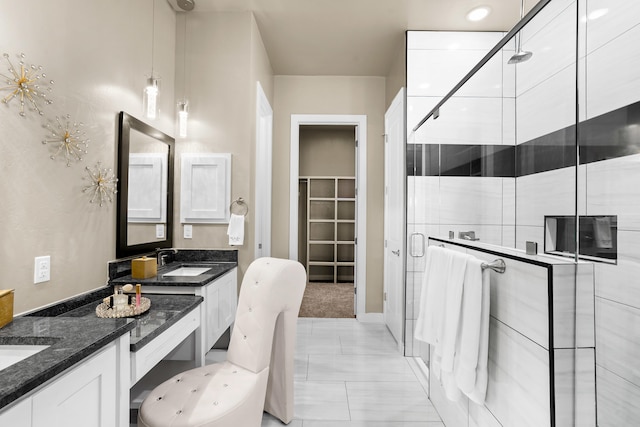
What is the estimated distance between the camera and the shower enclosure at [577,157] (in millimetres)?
1162

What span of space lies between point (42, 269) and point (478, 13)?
3.43m

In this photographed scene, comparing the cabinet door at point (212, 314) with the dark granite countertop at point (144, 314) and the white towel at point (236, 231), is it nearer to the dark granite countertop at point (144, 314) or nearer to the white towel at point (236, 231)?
the dark granite countertop at point (144, 314)

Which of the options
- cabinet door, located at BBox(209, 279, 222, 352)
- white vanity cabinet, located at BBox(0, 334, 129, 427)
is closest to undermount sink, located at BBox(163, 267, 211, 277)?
cabinet door, located at BBox(209, 279, 222, 352)

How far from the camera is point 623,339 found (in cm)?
137

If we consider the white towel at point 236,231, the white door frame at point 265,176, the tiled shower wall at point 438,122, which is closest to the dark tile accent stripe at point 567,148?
the tiled shower wall at point 438,122

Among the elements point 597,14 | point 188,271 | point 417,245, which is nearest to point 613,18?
point 597,14

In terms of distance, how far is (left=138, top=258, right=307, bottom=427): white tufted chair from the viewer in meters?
1.40

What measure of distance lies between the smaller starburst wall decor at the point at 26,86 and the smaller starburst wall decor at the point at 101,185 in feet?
1.38

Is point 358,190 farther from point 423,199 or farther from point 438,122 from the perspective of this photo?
point 438,122

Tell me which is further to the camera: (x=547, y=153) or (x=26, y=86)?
(x=26, y=86)

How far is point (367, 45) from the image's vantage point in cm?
339

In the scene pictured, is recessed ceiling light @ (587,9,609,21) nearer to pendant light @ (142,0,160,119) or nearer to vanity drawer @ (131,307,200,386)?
vanity drawer @ (131,307,200,386)

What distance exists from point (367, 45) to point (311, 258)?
359 centimetres

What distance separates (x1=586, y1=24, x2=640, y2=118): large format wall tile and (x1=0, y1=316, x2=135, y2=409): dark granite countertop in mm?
1908
